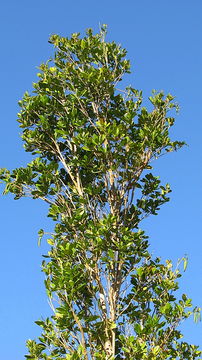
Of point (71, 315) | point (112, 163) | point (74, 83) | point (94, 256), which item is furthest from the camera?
point (74, 83)

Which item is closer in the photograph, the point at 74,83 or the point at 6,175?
the point at 6,175

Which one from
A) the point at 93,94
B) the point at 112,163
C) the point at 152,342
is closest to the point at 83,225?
the point at 112,163

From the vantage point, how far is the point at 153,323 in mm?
9062

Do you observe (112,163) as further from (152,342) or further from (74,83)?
(152,342)

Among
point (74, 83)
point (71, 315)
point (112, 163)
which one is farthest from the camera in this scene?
point (74, 83)

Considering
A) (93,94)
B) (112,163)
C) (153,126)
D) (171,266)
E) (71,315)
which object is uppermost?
(93,94)

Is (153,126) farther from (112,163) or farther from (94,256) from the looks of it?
(94,256)

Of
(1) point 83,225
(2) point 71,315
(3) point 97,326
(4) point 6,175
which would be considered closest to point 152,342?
(3) point 97,326

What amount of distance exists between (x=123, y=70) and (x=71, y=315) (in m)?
6.30

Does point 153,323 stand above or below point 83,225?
below

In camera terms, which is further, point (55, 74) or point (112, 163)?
point (55, 74)

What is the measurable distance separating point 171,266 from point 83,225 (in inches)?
81.5

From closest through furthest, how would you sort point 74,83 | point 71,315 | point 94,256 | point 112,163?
point 71,315 < point 94,256 < point 112,163 < point 74,83

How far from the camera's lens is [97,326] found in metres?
9.12
